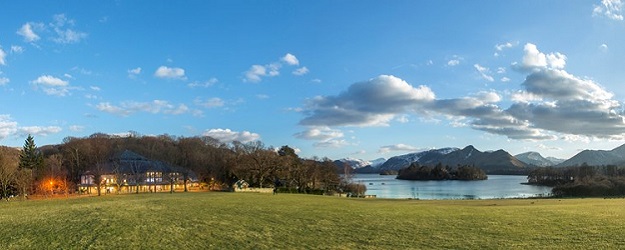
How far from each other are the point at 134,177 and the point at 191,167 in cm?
2438

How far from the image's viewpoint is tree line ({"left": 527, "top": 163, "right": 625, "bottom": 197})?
81125 mm

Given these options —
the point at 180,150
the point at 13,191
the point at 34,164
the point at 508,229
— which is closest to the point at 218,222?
the point at 508,229

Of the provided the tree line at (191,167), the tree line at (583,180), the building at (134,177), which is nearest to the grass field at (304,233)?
the tree line at (191,167)

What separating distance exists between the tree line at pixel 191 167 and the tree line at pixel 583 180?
47301 mm

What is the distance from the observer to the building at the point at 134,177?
3541 inches

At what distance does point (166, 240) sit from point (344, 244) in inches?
229

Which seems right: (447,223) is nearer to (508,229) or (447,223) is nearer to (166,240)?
(508,229)

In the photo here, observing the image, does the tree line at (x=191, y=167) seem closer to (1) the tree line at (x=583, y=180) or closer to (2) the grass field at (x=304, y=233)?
(1) the tree line at (x=583, y=180)

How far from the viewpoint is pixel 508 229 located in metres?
17.4

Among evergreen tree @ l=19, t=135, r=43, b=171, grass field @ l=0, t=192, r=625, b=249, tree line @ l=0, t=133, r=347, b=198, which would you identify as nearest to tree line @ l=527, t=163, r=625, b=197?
tree line @ l=0, t=133, r=347, b=198

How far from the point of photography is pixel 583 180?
110125 mm

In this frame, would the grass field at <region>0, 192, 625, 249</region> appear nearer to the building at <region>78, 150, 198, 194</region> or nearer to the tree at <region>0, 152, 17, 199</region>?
the tree at <region>0, 152, 17, 199</region>

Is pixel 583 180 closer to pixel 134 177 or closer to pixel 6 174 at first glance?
pixel 134 177

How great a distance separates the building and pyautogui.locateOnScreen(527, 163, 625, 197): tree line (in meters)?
78.8
